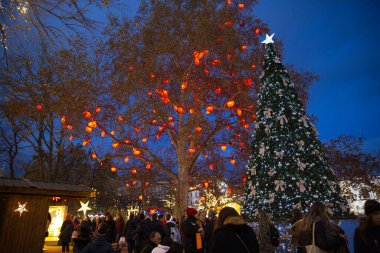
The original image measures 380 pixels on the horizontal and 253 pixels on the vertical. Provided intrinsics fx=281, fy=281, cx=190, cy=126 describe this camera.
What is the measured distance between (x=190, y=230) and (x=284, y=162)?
4.87m

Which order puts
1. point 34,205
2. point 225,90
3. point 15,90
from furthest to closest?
point 15,90
point 225,90
point 34,205

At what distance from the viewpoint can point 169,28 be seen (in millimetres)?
14422

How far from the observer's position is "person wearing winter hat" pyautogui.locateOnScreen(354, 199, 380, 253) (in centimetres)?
304

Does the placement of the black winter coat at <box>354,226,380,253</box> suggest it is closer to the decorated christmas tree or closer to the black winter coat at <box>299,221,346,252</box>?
the black winter coat at <box>299,221,346,252</box>

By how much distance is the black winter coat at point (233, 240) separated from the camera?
2893mm

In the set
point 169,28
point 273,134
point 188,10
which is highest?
point 188,10

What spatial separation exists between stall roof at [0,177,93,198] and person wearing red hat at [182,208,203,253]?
5575 mm

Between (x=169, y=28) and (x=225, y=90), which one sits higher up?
(x=169, y=28)

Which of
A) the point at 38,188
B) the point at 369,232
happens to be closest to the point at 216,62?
the point at 38,188

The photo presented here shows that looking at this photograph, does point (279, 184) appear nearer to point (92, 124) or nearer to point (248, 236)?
point (248, 236)

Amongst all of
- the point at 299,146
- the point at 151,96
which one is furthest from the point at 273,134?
the point at 151,96

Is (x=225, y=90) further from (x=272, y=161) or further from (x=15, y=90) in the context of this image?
(x=15, y=90)

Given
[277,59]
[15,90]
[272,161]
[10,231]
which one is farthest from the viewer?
[15,90]

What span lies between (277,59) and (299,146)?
411 cm
